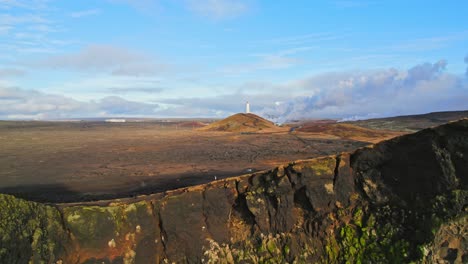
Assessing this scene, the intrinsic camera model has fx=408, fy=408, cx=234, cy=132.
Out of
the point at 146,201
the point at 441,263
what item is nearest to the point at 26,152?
the point at 146,201

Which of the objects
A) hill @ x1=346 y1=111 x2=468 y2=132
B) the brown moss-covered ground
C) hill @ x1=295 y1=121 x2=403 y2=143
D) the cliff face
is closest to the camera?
the cliff face

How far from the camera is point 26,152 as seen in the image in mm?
24422

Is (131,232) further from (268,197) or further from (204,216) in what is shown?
(268,197)

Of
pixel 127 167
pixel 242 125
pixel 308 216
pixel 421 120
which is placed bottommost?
pixel 127 167

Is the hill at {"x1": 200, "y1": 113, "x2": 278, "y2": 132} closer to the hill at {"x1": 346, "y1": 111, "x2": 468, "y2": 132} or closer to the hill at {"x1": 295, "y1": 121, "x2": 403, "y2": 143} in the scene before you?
the hill at {"x1": 295, "y1": 121, "x2": 403, "y2": 143}

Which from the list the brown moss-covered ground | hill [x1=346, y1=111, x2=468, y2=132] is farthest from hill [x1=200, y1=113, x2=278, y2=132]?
the brown moss-covered ground

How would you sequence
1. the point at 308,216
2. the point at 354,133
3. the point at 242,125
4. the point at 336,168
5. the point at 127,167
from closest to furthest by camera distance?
the point at 308,216, the point at 336,168, the point at 127,167, the point at 354,133, the point at 242,125

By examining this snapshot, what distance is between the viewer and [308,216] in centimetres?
735

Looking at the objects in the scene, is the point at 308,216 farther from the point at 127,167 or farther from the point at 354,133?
the point at 354,133

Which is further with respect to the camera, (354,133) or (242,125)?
(242,125)

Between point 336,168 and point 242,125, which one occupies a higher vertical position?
point 242,125

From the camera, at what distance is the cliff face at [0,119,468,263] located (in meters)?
6.68

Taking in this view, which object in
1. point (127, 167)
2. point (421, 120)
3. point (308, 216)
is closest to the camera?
point (308, 216)

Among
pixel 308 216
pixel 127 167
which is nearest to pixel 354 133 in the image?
pixel 127 167
